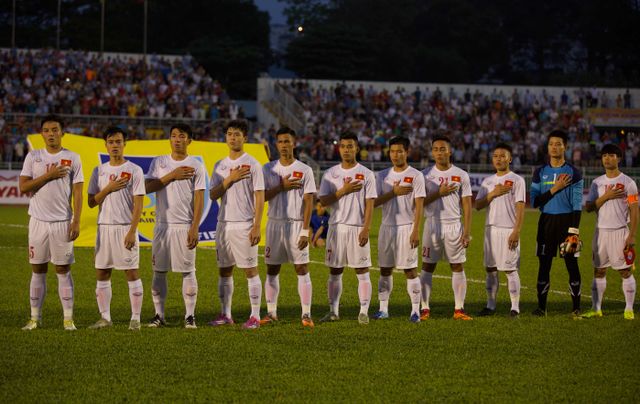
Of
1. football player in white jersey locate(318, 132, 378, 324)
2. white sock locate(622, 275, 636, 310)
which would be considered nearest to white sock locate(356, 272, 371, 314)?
football player in white jersey locate(318, 132, 378, 324)

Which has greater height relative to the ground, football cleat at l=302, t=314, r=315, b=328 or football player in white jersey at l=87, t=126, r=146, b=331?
football player in white jersey at l=87, t=126, r=146, b=331

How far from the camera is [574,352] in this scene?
9.75 meters

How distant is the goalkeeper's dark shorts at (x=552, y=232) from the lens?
12.2m

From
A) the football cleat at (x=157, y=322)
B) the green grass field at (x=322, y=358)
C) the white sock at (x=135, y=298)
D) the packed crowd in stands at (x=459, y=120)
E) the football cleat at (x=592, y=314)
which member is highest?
the packed crowd in stands at (x=459, y=120)

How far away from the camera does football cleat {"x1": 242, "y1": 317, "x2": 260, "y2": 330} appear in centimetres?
1088

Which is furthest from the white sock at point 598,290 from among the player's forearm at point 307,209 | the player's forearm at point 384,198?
the player's forearm at point 307,209

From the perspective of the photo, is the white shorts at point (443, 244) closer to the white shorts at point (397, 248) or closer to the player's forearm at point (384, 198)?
the white shorts at point (397, 248)

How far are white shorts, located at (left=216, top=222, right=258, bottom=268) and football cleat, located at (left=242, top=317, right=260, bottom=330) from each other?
632mm

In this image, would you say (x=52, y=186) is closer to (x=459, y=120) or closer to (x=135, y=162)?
(x=135, y=162)

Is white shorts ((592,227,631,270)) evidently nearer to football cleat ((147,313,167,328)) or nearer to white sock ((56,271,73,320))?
football cleat ((147,313,167,328))

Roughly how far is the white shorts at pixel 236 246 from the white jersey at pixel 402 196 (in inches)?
72.0

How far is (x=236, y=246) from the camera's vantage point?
11008 millimetres

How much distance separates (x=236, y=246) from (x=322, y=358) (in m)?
2.26

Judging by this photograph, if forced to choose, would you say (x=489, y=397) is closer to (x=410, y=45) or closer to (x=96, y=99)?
(x=96, y=99)
